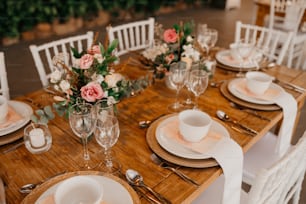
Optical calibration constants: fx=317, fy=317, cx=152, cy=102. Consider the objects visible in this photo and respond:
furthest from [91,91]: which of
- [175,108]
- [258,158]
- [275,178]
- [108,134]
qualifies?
[258,158]

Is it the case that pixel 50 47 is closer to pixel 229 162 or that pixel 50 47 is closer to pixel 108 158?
pixel 108 158

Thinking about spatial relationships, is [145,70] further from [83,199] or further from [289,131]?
[83,199]

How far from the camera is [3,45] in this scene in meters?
4.46

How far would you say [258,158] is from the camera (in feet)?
5.64

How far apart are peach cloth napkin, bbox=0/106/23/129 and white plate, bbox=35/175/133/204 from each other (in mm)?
471

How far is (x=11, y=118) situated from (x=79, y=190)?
62cm

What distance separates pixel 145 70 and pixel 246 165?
80 centimetres

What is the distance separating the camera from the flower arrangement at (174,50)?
5.61ft

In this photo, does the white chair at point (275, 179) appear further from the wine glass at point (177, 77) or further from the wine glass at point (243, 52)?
the wine glass at point (243, 52)

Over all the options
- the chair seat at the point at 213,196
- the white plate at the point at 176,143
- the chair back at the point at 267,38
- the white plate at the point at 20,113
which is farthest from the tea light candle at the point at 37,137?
the chair back at the point at 267,38

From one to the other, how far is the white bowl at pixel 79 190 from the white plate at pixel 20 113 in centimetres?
50

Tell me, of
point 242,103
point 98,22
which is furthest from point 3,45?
point 242,103

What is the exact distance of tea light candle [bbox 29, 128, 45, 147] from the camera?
1.23 m

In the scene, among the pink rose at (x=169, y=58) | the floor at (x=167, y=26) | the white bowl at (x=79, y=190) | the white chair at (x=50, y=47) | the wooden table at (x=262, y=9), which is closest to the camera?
the white bowl at (x=79, y=190)
